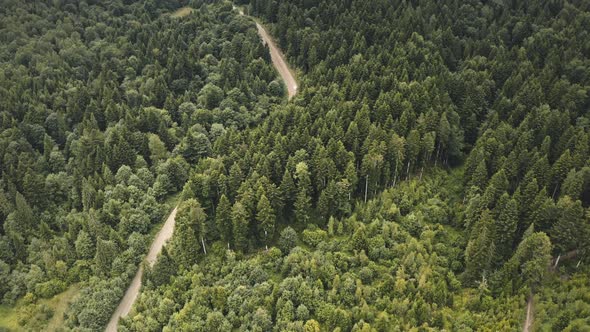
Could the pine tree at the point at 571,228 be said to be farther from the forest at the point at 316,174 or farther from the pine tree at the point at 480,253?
the pine tree at the point at 480,253

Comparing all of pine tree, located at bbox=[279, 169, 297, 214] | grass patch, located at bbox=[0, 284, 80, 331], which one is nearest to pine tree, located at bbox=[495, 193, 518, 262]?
pine tree, located at bbox=[279, 169, 297, 214]

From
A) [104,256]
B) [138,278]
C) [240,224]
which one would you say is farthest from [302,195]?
[104,256]

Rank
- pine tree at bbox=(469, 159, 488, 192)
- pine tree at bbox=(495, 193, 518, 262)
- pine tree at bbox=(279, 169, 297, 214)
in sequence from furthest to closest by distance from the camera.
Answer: pine tree at bbox=(469, 159, 488, 192), pine tree at bbox=(279, 169, 297, 214), pine tree at bbox=(495, 193, 518, 262)

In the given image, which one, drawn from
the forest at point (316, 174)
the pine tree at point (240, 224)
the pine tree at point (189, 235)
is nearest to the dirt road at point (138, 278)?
the forest at point (316, 174)

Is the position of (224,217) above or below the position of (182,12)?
below

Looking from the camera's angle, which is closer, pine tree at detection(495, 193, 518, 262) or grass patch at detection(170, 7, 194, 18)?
pine tree at detection(495, 193, 518, 262)

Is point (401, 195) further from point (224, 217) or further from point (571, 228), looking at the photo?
point (224, 217)

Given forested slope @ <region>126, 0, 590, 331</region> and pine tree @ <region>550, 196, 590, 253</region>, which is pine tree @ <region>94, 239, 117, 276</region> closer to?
forested slope @ <region>126, 0, 590, 331</region>

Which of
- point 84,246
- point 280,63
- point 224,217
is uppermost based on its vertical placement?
point 280,63

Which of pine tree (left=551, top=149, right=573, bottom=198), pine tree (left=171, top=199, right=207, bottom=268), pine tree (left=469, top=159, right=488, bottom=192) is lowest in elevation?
pine tree (left=171, top=199, right=207, bottom=268)
